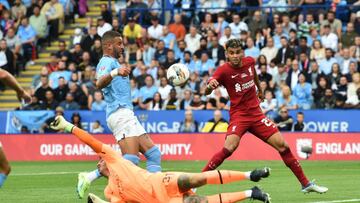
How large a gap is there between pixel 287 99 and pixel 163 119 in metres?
3.75

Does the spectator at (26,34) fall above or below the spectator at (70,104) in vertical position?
above

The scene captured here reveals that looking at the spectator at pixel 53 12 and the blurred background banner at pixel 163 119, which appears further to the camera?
the spectator at pixel 53 12

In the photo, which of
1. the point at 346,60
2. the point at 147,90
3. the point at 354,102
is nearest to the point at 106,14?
the point at 147,90

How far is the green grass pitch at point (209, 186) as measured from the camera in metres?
17.1

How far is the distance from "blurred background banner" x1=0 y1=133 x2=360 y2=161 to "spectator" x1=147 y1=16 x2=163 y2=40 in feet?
23.0

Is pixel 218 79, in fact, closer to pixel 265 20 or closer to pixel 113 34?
pixel 113 34

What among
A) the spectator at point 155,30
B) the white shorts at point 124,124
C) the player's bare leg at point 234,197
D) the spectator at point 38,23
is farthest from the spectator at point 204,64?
the player's bare leg at point 234,197

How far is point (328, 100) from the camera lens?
1203 inches

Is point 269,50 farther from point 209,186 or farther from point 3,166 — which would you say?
point 3,166

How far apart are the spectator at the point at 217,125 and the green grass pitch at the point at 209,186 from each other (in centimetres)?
210

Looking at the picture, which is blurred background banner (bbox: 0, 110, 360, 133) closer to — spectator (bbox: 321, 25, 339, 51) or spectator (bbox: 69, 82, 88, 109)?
spectator (bbox: 69, 82, 88, 109)

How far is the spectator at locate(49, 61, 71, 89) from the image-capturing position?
3431cm

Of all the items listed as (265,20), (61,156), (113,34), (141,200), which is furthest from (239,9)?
(141,200)

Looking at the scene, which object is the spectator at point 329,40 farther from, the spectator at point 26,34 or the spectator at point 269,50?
the spectator at point 26,34
